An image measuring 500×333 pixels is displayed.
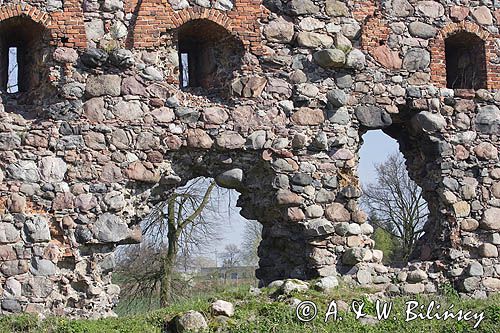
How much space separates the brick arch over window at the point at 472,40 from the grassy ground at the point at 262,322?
354cm

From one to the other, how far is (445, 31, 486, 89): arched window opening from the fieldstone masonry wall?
0.46ft

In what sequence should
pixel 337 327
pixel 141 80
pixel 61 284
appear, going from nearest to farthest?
pixel 337 327, pixel 61 284, pixel 141 80

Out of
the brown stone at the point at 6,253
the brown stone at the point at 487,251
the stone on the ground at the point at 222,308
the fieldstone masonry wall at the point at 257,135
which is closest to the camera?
the stone on the ground at the point at 222,308

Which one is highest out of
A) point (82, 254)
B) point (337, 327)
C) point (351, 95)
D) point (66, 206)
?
point (351, 95)

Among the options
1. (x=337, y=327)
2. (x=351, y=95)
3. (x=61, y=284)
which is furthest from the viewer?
(x=351, y=95)

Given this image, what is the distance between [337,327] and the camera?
317 inches

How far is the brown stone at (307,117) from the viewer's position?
9898 mm

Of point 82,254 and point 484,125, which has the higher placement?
point 484,125

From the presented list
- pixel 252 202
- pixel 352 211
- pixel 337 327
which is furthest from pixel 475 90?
pixel 337 327

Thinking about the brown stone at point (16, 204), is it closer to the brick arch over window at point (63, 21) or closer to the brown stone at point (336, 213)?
the brick arch over window at point (63, 21)

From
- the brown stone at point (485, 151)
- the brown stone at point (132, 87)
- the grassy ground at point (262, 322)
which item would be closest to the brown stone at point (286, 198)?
the grassy ground at point (262, 322)

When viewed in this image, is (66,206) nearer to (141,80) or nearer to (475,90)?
(141,80)

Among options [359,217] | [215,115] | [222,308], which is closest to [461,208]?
[359,217]

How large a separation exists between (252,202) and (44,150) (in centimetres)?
293
